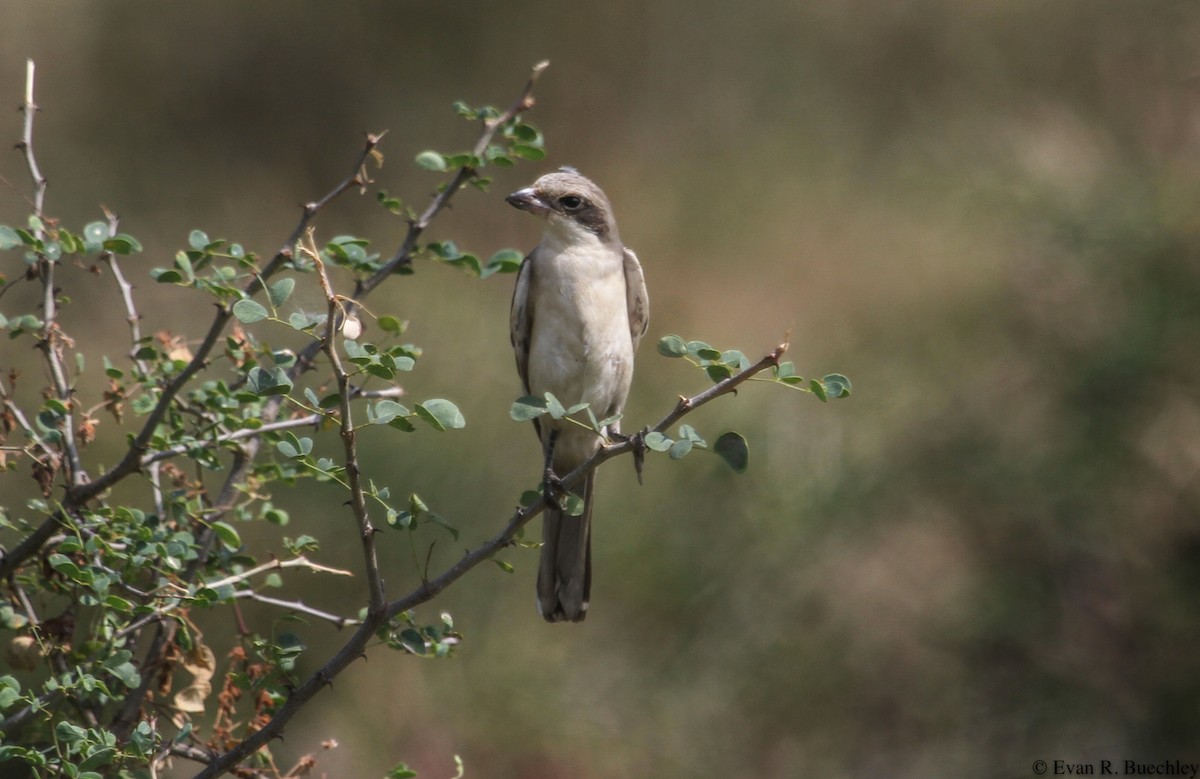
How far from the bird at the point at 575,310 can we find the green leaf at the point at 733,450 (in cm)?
155

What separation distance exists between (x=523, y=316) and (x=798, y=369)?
12.8 feet

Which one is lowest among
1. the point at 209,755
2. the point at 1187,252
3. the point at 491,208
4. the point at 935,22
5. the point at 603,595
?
the point at 603,595

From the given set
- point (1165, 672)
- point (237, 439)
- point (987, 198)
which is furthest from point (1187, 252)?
point (237, 439)

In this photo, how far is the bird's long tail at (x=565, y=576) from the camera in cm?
369

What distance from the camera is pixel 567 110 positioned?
9867mm

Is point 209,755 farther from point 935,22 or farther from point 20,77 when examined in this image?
point 935,22

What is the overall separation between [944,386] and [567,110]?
419 cm

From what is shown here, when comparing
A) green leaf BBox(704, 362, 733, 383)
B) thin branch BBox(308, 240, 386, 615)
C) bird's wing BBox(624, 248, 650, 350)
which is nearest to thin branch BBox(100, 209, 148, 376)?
thin branch BBox(308, 240, 386, 615)

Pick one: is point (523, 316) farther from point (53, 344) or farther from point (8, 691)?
point (8, 691)

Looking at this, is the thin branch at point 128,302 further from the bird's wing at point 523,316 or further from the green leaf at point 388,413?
the bird's wing at point 523,316

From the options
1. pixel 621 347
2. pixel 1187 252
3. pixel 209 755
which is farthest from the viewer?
pixel 1187 252

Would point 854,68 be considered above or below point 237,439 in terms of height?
above

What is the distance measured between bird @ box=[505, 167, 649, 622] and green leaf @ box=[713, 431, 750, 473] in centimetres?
155

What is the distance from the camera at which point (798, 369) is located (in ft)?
25.2
